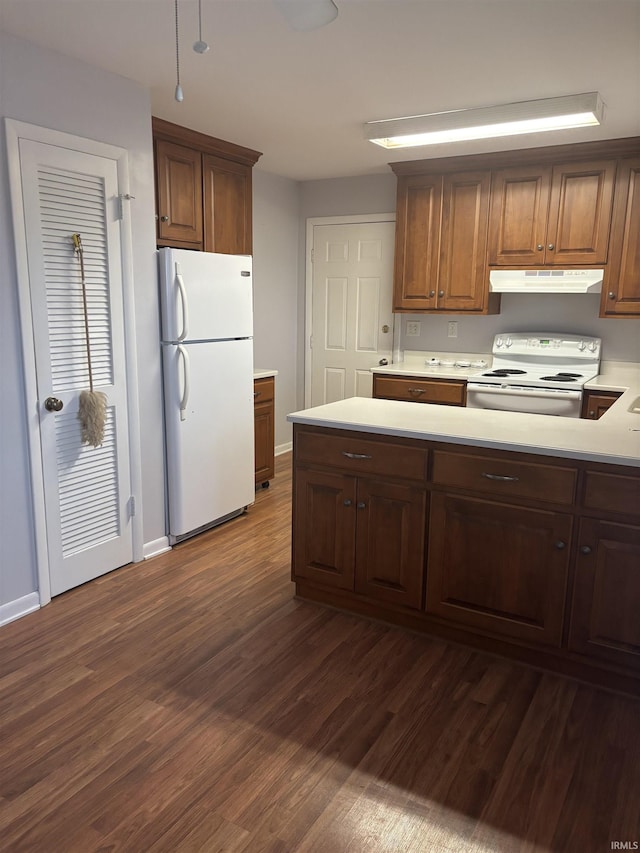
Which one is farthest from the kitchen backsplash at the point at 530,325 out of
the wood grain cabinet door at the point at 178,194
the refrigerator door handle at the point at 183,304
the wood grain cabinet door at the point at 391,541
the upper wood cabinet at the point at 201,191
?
the wood grain cabinet door at the point at 391,541

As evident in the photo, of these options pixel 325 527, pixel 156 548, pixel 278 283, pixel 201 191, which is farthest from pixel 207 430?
pixel 278 283

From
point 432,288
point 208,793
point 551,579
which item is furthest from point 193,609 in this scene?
point 432,288

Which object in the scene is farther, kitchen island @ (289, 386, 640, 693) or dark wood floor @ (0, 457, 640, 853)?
kitchen island @ (289, 386, 640, 693)

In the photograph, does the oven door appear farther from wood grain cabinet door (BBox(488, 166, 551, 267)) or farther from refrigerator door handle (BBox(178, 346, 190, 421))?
refrigerator door handle (BBox(178, 346, 190, 421))

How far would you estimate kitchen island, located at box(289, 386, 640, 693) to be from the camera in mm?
2176

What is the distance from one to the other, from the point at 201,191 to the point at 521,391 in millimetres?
2458

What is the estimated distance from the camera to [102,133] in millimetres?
2887

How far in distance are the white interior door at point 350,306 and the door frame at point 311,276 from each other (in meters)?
0.03

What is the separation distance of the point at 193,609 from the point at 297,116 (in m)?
2.72

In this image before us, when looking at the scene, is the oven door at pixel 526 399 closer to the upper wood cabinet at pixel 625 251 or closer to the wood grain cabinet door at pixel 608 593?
the upper wood cabinet at pixel 625 251

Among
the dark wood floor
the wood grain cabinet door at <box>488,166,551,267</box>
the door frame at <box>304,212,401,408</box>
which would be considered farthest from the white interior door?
the dark wood floor

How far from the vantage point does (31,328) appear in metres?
2.65

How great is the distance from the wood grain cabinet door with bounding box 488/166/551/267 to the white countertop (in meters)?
1.60

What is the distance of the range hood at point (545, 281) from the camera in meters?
4.10
